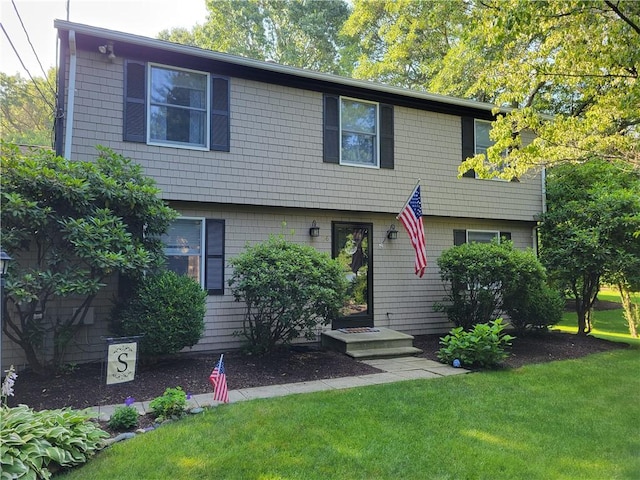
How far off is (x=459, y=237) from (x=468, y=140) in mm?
2223

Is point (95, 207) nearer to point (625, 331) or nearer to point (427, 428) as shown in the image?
point (427, 428)

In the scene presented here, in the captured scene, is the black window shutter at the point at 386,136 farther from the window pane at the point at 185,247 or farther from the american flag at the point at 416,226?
the window pane at the point at 185,247

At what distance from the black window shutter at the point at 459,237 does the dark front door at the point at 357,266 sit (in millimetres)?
2207

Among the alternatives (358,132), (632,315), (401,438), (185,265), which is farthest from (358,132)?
(632,315)

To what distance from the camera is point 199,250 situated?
7070mm

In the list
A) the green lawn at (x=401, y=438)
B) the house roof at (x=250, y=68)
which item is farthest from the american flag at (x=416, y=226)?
the green lawn at (x=401, y=438)

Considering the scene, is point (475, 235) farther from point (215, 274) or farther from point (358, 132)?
point (215, 274)

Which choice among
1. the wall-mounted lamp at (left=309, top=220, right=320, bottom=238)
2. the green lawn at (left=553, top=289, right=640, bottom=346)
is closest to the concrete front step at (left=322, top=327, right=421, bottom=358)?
the wall-mounted lamp at (left=309, top=220, right=320, bottom=238)

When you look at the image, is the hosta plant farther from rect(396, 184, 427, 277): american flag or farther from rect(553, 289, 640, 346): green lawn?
rect(553, 289, 640, 346): green lawn

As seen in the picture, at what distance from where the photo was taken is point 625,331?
→ 1233 centimetres

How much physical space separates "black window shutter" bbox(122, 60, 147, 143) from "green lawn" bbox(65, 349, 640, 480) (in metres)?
4.58

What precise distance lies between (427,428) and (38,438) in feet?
10.7

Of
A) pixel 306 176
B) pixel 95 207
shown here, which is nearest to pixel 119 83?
pixel 95 207

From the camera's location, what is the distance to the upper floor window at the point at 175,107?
6605 millimetres
